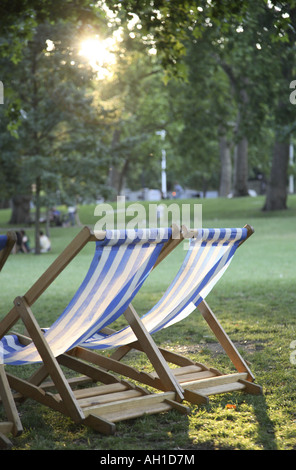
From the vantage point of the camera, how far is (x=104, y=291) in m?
3.90

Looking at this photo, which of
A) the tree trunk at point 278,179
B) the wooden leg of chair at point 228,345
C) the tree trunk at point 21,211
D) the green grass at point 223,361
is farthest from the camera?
the tree trunk at point 21,211

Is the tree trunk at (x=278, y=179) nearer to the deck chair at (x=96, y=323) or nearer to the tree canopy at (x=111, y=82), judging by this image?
the tree canopy at (x=111, y=82)

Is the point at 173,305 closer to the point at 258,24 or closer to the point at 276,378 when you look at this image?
the point at 276,378

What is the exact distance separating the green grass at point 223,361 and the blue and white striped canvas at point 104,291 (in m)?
0.46

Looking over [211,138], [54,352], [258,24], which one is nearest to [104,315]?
[54,352]

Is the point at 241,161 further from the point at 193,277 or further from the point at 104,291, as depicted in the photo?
the point at 104,291

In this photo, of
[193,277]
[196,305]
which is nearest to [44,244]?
[196,305]

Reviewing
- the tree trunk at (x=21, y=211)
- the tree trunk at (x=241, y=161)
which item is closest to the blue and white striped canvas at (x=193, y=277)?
the tree trunk at (x=21, y=211)

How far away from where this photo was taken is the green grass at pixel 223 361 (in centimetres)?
352

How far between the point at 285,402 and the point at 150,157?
37484 mm

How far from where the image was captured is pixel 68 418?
155 inches

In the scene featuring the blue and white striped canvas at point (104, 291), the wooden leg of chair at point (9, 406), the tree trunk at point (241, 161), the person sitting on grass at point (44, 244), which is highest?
the tree trunk at point (241, 161)

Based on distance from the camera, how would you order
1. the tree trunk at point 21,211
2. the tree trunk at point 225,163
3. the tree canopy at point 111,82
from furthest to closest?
1. the tree trunk at point 225,163
2. the tree trunk at point 21,211
3. the tree canopy at point 111,82

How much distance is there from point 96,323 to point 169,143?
3582 centimetres
